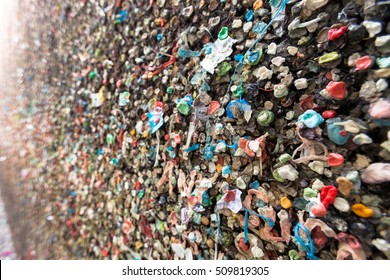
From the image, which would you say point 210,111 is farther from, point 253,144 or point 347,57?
point 347,57

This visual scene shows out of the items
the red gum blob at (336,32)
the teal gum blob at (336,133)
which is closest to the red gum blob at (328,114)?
the teal gum blob at (336,133)

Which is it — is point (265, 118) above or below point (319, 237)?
above

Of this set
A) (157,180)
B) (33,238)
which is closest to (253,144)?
(157,180)

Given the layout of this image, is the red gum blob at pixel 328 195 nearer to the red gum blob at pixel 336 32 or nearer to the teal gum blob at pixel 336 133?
the teal gum blob at pixel 336 133

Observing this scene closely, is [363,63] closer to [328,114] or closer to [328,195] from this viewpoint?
[328,114]

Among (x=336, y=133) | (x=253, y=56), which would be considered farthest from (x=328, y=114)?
(x=253, y=56)
